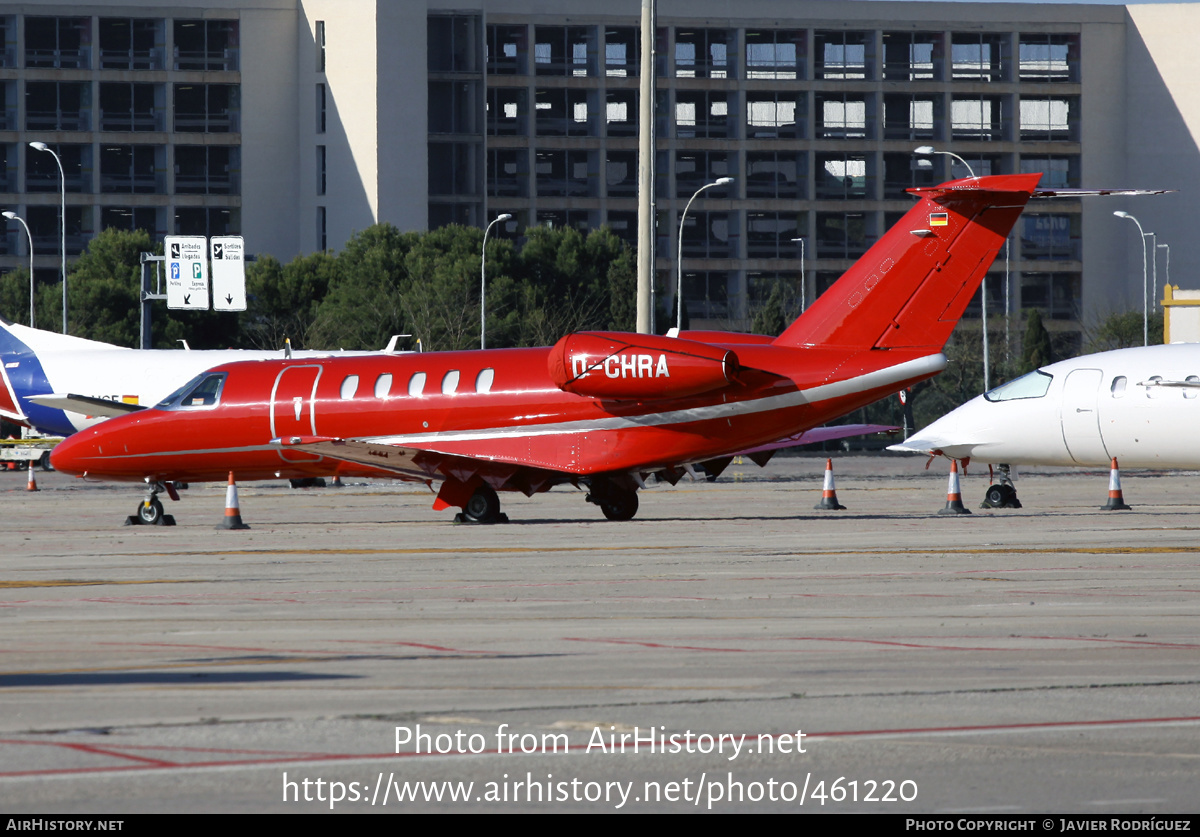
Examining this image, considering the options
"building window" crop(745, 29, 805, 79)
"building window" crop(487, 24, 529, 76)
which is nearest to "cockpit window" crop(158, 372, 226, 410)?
"building window" crop(487, 24, 529, 76)

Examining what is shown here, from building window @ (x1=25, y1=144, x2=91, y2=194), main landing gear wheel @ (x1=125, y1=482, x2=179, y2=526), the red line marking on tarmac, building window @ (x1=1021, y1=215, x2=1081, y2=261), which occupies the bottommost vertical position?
main landing gear wheel @ (x1=125, y1=482, x2=179, y2=526)

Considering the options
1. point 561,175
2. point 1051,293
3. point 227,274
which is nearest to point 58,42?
point 561,175

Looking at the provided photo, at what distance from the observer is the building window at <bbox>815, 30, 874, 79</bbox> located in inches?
3900

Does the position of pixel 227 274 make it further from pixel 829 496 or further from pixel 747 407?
pixel 747 407

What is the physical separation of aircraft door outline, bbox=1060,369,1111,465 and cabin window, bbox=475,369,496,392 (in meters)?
9.47

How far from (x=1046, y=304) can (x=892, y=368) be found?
82.9m

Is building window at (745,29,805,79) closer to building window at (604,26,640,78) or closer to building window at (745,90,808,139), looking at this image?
building window at (745,90,808,139)

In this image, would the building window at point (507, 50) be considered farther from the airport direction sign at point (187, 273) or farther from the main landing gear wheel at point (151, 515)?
the main landing gear wheel at point (151, 515)

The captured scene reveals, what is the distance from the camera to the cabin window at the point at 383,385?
25188 mm

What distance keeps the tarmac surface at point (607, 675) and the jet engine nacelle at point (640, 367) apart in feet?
10.1

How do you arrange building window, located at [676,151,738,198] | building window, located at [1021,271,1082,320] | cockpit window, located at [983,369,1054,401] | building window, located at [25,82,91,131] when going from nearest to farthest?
cockpit window, located at [983,369,1054,401] → building window, located at [25,82,91,131] → building window, located at [676,151,738,198] → building window, located at [1021,271,1082,320]

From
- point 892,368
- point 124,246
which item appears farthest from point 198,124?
point 892,368

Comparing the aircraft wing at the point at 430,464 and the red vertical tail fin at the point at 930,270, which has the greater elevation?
the red vertical tail fin at the point at 930,270

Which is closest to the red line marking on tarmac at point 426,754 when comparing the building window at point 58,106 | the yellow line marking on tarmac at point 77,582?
the yellow line marking on tarmac at point 77,582
